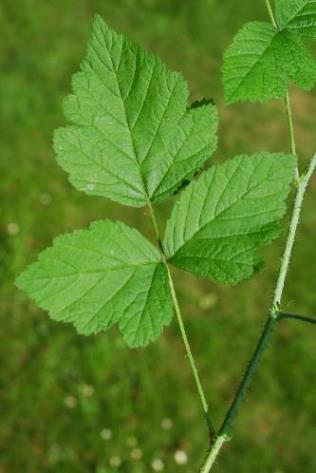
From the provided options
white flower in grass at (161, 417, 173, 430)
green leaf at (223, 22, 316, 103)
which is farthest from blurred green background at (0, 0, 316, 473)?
green leaf at (223, 22, 316, 103)

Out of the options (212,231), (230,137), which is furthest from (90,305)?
(230,137)

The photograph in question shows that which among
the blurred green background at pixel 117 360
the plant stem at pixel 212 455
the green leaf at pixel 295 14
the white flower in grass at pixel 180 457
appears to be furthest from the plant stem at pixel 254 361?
the white flower in grass at pixel 180 457

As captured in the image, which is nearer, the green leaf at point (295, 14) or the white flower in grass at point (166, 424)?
the green leaf at point (295, 14)

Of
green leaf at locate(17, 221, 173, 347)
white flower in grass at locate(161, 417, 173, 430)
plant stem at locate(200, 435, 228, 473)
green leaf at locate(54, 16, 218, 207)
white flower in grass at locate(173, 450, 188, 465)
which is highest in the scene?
green leaf at locate(54, 16, 218, 207)

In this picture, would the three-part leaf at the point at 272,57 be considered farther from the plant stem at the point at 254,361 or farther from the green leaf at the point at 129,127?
the plant stem at the point at 254,361

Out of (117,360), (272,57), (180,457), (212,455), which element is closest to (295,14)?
(272,57)

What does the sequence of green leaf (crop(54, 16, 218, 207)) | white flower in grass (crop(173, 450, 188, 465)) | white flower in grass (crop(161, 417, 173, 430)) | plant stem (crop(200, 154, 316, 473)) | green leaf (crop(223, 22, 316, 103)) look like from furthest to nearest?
1. white flower in grass (crop(161, 417, 173, 430))
2. white flower in grass (crop(173, 450, 188, 465))
3. green leaf (crop(54, 16, 218, 207))
4. green leaf (crop(223, 22, 316, 103))
5. plant stem (crop(200, 154, 316, 473))

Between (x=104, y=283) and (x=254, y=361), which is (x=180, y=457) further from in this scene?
(x=254, y=361)

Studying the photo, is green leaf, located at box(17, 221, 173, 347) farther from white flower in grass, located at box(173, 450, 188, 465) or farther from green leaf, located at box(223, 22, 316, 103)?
white flower in grass, located at box(173, 450, 188, 465)
